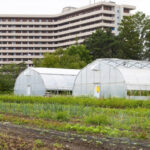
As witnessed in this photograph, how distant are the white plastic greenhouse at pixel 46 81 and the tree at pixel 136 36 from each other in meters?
18.3

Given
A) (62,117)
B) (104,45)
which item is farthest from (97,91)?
(104,45)

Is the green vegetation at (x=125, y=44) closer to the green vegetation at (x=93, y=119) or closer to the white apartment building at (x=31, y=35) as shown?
the green vegetation at (x=93, y=119)

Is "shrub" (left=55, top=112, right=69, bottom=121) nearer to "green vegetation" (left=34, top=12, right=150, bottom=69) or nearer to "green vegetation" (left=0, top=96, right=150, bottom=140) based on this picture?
"green vegetation" (left=0, top=96, right=150, bottom=140)

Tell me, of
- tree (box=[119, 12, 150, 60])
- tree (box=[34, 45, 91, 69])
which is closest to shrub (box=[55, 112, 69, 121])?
tree (box=[34, 45, 91, 69])

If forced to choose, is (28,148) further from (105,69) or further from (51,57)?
(51,57)

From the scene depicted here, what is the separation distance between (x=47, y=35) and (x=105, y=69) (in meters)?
71.7

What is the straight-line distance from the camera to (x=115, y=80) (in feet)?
96.6

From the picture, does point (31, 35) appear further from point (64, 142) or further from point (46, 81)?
point (64, 142)

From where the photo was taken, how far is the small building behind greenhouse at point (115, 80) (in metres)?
28.5

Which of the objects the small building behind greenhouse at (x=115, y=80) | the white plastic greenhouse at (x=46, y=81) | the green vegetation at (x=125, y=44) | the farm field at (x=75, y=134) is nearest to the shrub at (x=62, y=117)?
the farm field at (x=75, y=134)

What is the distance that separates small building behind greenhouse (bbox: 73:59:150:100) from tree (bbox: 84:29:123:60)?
26704 millimetres

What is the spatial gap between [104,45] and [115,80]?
107 feet

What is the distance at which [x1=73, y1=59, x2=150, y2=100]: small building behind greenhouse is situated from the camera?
28.5m

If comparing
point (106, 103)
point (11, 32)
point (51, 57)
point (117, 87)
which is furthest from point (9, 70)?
point (11, 32)
